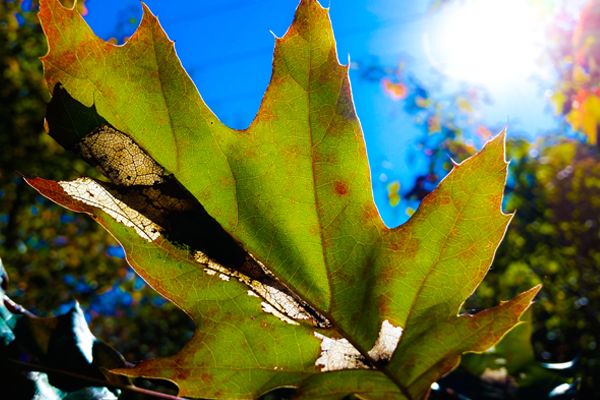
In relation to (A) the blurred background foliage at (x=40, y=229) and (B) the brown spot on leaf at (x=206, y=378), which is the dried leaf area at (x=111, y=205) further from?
(A) the blurred background foliage at (x=40, y=229)

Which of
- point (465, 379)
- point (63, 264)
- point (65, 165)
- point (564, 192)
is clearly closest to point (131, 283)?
point (63, 264)

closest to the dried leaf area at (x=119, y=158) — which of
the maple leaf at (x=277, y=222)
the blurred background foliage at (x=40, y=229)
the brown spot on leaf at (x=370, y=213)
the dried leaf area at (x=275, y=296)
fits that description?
the maple leaf at (x=277, y=222)

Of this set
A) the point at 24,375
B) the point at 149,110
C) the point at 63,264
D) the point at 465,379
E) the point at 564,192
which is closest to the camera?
the point at 149,110

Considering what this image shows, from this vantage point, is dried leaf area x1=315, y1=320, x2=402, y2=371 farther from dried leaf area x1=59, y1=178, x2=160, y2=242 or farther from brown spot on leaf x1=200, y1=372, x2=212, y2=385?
dried leaf area x1=59, y1=178, x2=160, y2=242

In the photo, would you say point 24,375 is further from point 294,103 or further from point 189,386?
point 294,103

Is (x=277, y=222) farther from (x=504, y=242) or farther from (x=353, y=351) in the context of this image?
(x=504, y=242)

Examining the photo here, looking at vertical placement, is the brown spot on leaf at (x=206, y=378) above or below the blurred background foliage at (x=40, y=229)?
below

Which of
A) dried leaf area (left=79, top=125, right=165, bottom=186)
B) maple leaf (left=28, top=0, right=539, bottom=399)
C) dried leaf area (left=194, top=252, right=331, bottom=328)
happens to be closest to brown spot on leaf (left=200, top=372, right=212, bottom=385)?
maple leaf (left=28, top=0, right=539, bottom=399)
